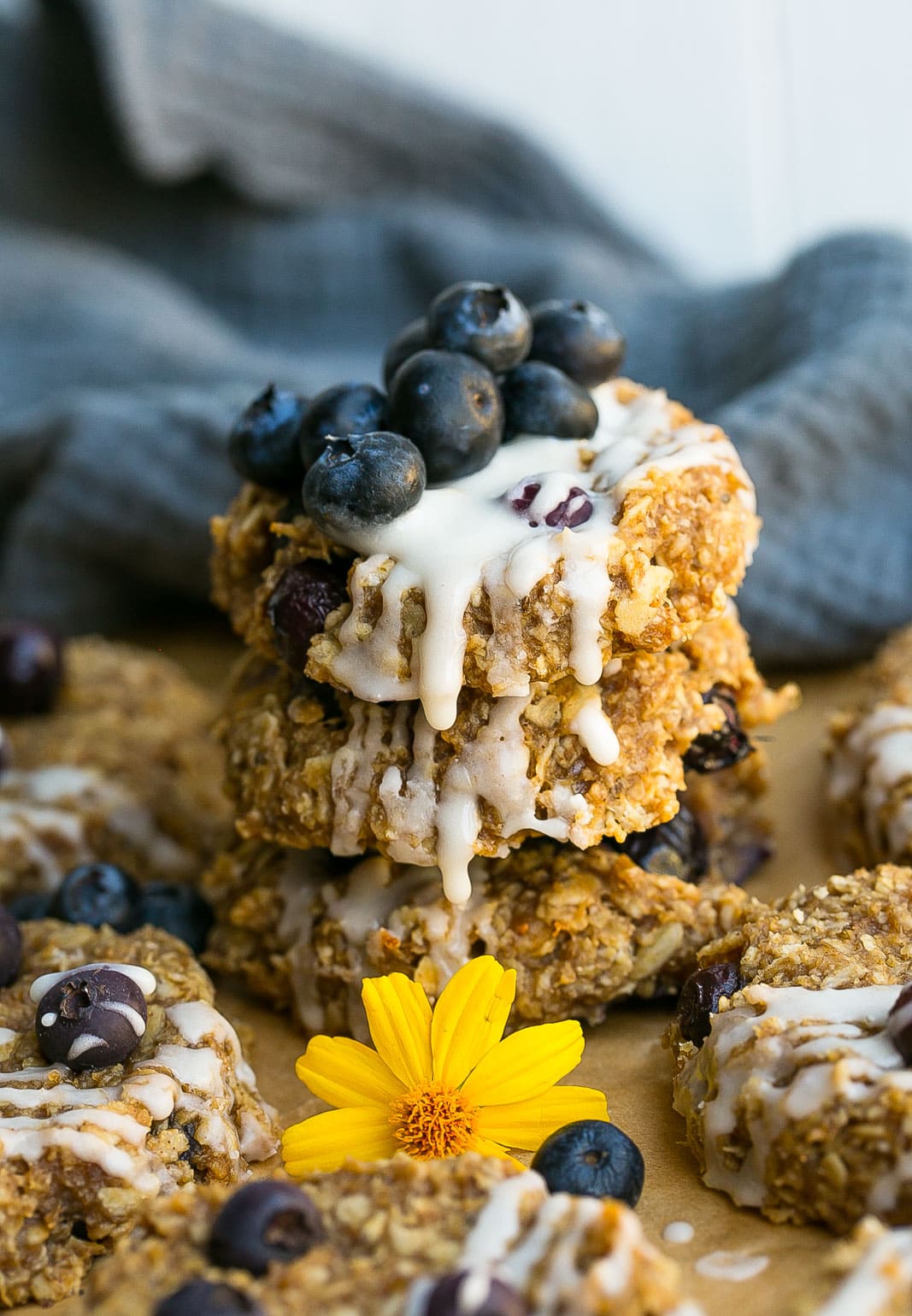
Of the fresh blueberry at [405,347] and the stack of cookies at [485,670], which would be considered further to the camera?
the fresh blueberry at [405,347]

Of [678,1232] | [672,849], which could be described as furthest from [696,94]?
[678,1232]

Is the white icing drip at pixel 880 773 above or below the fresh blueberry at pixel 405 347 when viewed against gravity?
below

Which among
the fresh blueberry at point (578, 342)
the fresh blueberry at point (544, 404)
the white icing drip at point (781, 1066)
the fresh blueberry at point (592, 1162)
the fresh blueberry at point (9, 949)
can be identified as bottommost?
the fresh blueberry at point (9, 949)

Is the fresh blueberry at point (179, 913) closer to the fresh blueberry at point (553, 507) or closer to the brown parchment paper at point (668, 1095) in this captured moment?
the brown parchment paper at point (668, 1095)

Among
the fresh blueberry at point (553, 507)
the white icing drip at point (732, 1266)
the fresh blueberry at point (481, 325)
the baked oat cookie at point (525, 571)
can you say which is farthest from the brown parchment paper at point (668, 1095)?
the fresh blueberry at point (481, 325)

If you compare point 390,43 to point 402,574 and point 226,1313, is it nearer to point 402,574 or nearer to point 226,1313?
point 402,574

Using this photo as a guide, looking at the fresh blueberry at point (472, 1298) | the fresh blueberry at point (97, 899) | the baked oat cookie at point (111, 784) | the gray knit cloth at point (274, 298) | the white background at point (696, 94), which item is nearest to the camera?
the fresh blueberry at point (472, 1298)
